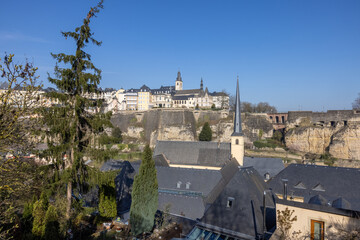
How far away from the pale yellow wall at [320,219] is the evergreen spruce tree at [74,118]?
8050 mm

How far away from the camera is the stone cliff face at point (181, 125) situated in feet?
166

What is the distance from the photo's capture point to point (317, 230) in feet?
24.3

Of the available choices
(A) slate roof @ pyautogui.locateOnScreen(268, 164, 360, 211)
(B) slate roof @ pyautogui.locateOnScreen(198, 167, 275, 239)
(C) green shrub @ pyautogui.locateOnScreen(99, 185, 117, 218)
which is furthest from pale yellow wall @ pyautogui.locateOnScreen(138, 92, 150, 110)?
(B) slate roof @ pyautogui.locateOnScreen(198, 167, 275, 239)

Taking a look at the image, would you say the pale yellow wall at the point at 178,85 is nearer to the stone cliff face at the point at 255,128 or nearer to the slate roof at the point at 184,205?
the stone cliff face at the point at 255,128

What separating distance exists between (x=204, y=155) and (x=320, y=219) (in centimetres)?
2495

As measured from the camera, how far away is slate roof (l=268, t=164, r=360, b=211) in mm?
17161

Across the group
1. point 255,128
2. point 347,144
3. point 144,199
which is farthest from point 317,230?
point 255,128

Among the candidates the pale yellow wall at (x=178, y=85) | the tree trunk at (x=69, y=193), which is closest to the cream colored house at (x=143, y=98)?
the pale yellow wall at (x=178, y=85)

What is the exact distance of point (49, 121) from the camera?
9758 millimetres

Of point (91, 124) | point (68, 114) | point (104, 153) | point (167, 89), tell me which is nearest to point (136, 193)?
point (104, 153)

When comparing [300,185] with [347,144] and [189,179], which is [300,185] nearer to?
[189,179]

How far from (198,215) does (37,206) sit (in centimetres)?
958

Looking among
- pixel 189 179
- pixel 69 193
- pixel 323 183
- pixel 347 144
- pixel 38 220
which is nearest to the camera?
pixel 38 220

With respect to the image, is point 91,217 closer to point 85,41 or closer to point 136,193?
point 136,193
